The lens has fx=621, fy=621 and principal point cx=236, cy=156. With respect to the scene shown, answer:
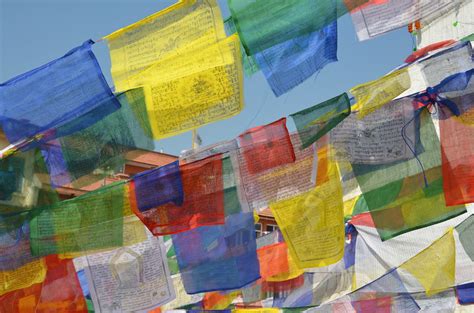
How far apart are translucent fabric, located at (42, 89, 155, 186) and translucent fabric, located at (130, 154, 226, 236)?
1.15 feet

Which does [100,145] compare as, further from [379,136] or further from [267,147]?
[379,136]

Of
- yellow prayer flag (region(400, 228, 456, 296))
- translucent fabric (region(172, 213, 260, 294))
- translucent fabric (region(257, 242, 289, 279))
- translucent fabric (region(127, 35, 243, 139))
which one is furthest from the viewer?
translucent fabric (region(257, 242, 289, 279))

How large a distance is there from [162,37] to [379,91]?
4.67 feet

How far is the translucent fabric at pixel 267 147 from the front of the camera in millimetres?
3984

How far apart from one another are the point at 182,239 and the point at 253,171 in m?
0.72

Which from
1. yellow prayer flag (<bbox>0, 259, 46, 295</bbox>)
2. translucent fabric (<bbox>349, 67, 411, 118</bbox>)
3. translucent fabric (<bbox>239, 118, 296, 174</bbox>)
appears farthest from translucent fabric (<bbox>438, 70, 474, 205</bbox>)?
yellow prayer flag (<bbox>0, 259, 46, 295</bbox>)

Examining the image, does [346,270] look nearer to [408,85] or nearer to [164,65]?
[408,85]

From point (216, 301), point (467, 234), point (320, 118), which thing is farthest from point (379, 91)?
point (216, 301)

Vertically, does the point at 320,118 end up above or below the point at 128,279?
above

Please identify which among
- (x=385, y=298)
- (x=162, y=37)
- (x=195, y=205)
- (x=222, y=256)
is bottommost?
(x=385, y=298)

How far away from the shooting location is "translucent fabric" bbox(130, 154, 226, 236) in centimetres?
407

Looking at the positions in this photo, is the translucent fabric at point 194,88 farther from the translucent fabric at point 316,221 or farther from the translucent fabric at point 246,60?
the translucent fabric at point 316,221

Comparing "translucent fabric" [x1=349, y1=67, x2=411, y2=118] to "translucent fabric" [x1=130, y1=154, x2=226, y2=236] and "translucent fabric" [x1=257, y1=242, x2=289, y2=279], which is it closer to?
"translucent fabric" [x1=130, y1=154, x2=226, y2=236]

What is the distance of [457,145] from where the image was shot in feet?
13.2
